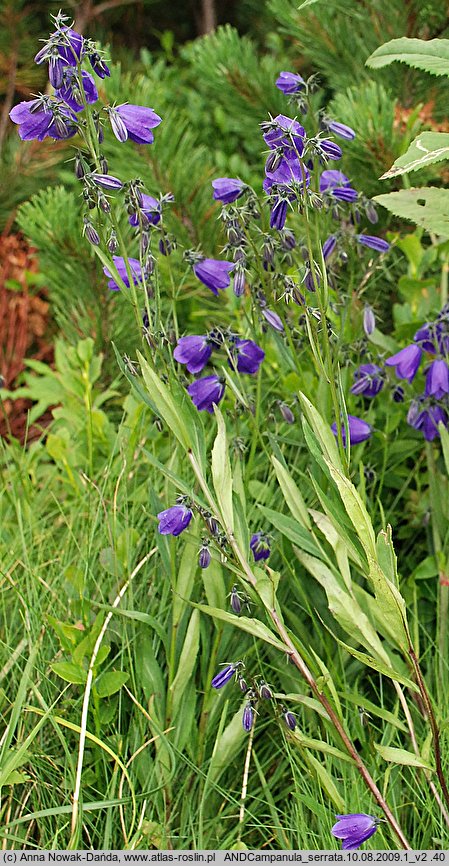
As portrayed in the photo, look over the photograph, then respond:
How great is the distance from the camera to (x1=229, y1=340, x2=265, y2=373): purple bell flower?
144cm

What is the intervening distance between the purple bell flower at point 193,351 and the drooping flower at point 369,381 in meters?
0.37

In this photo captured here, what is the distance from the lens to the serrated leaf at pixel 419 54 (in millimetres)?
1180

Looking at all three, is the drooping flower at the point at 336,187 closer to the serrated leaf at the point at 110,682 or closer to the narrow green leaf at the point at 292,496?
the narrow green leaf at the point at 292,496

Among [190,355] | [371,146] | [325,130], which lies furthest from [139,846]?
[371,146]

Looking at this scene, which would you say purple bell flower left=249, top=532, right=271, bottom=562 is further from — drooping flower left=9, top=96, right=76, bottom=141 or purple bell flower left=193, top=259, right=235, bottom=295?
drooping flower left=9, top=96, right=76, bottom=141

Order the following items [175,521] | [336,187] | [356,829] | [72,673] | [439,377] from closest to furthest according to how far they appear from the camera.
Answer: [356,829], [175,521], [72,673], [336,187], [439,377]

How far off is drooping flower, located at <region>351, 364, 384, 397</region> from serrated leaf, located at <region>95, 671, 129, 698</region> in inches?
26.3

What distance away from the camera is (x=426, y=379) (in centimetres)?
162

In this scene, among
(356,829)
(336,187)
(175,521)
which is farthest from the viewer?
(336,187)

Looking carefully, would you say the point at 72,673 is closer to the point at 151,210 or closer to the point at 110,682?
the point at 110,682

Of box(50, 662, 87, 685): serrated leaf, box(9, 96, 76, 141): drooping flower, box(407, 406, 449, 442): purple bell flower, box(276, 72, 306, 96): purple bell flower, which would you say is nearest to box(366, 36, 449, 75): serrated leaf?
A: box(276, 72, 306, 96): purple bell flower

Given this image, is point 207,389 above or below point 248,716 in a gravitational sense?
above

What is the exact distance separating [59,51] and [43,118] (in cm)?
9

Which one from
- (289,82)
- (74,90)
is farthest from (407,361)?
(74,90)
